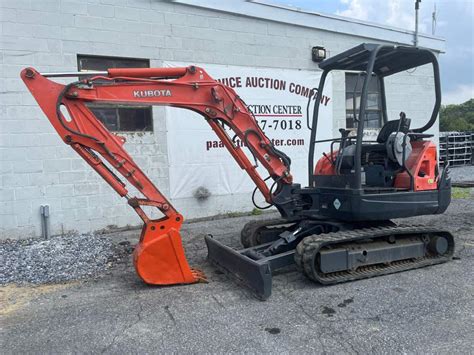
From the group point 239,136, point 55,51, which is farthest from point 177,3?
point 239,136

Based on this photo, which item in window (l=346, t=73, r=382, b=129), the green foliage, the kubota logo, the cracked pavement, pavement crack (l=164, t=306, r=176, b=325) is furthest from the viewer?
the green foliage

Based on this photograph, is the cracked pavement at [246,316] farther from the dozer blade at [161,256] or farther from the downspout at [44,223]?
the downspout at [44,223]

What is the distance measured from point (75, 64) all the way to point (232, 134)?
3207 mm

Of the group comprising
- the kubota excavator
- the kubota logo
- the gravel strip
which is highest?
the kubota logo

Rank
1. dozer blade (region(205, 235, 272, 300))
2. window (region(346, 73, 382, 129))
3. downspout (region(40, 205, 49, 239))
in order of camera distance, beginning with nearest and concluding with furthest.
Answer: dozer blade (region(205, 235, 272, 300)) → downspout (region(40, 205, 49, 239)) → window (region(346, 73, 382, 129))

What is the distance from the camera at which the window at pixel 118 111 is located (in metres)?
7.88

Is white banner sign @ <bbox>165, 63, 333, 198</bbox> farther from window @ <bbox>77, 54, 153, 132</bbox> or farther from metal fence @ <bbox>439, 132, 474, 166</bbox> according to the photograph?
metal fence @ <bbox>439, 132, 474, 166</bbox>

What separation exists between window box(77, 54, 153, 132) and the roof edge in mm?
1693

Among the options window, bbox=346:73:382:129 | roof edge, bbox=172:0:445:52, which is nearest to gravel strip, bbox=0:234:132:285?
roof edge, bbox=172:0:445:52

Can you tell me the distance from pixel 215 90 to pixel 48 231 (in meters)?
4.48

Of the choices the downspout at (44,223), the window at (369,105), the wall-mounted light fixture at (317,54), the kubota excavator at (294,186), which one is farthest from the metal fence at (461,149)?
the downspout at (44,223)

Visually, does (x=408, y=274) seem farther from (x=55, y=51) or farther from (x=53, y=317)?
(x=55, y=51)

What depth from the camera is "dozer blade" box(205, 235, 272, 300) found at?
13.9ft

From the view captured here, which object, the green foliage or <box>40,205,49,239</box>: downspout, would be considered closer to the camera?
<box>40,205,49,239</box>: downspout
